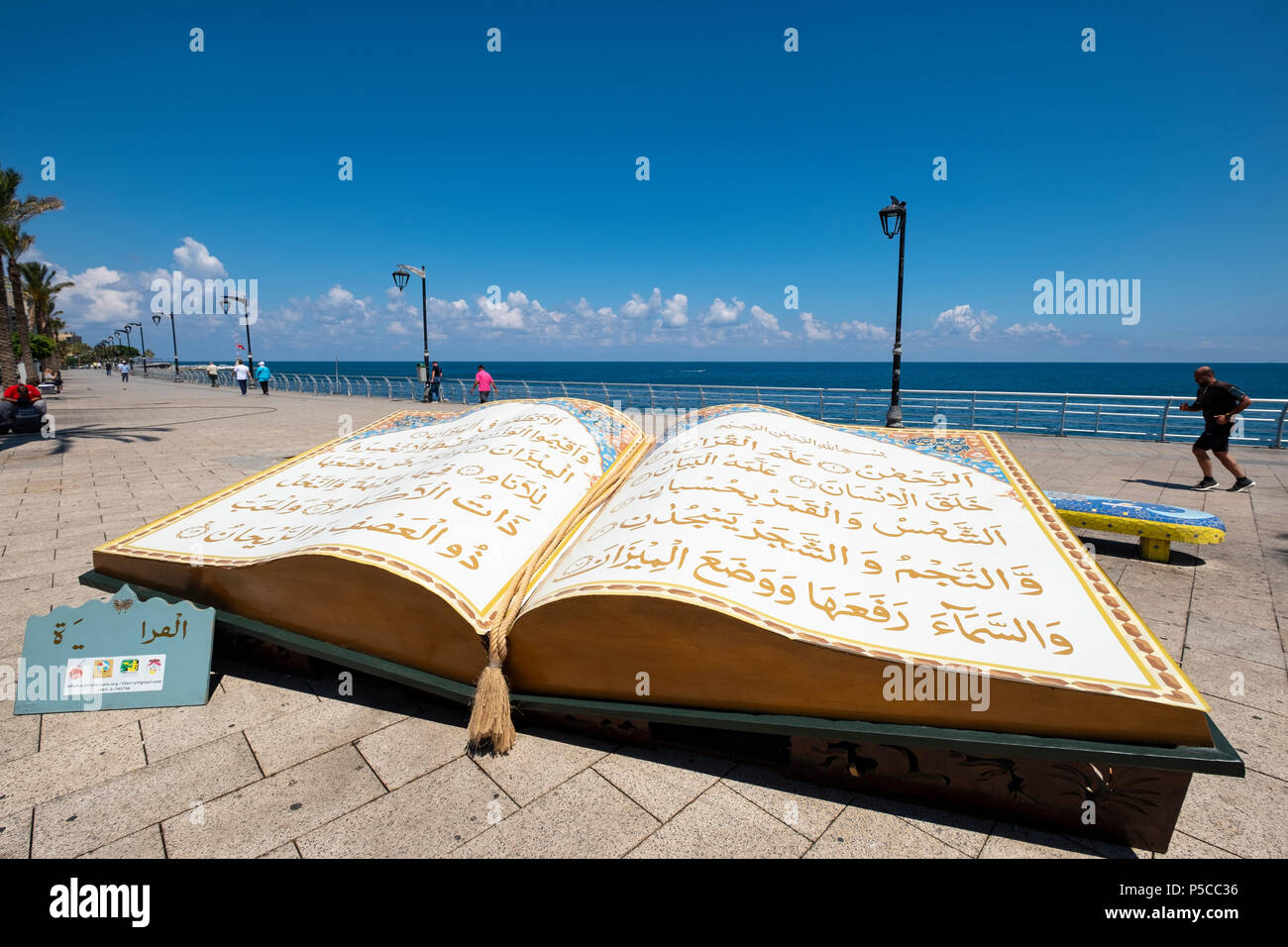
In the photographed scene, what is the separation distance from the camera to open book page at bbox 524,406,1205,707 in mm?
2211

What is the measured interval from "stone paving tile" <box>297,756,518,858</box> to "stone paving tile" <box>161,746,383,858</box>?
3.6 inches

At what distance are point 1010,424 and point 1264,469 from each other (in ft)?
19.9

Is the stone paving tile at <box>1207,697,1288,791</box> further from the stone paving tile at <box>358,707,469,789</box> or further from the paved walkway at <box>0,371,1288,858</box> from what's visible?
the stone paving tile at <box>358,707,469,789</box>

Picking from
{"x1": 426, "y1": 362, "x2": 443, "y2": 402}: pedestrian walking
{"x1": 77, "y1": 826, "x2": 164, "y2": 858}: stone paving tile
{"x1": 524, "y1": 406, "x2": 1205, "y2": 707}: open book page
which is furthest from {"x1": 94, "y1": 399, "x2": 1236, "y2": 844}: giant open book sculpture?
{"x1": 426, "y1": 362, "x2": 443, "y2": 402}: pedestrian walking

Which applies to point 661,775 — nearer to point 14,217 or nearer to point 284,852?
point 284,852

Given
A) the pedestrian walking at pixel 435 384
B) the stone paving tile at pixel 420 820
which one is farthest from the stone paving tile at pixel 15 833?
the pedestrian walking at pixel 435 384

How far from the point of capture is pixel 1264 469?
360 inches

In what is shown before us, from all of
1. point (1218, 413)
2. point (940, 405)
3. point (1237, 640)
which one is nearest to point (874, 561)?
point (1237, 640)

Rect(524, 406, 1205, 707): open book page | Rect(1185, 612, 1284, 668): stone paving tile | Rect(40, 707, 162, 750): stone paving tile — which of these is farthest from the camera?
Rect(1185, 612, 1284, 668): stone paving tile

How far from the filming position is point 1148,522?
4949mm

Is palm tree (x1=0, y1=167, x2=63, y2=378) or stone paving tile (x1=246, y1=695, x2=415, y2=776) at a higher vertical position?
palm tree (x1=0, y1=167, x2=63, y2=378)

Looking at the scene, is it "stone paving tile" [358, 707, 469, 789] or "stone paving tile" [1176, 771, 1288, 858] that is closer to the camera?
"stone paving tile" [1176, 771, 1288, 858]
